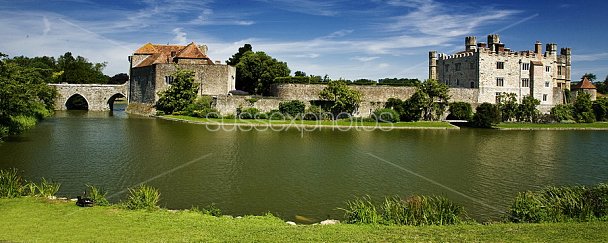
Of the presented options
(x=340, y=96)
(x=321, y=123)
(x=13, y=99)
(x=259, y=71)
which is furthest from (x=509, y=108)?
(x=13, y=99)

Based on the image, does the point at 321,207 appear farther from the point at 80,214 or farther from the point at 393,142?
the point at 393,142

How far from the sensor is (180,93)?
4184 cm

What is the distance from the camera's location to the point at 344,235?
780 centimetres

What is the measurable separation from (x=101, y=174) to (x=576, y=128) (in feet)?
125

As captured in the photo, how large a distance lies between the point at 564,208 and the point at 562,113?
123 feet

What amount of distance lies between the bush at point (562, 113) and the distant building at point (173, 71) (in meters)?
31.5

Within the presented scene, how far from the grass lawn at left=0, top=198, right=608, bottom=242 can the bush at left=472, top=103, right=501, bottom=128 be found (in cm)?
3096

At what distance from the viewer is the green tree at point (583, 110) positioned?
42.0 metres

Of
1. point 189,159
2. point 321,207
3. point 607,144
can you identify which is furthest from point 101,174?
point 607,144

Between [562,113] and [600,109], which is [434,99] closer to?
[562,113]

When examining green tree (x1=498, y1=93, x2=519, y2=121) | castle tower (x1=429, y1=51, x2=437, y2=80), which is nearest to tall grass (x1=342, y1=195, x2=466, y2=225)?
green tree (x1=498, y1=93, x2=519, y2=121)

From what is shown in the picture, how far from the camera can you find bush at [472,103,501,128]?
125ft

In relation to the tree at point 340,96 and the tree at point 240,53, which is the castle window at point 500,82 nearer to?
the tree at point 340,96

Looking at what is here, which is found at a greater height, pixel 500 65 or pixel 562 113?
pixel 500 65
